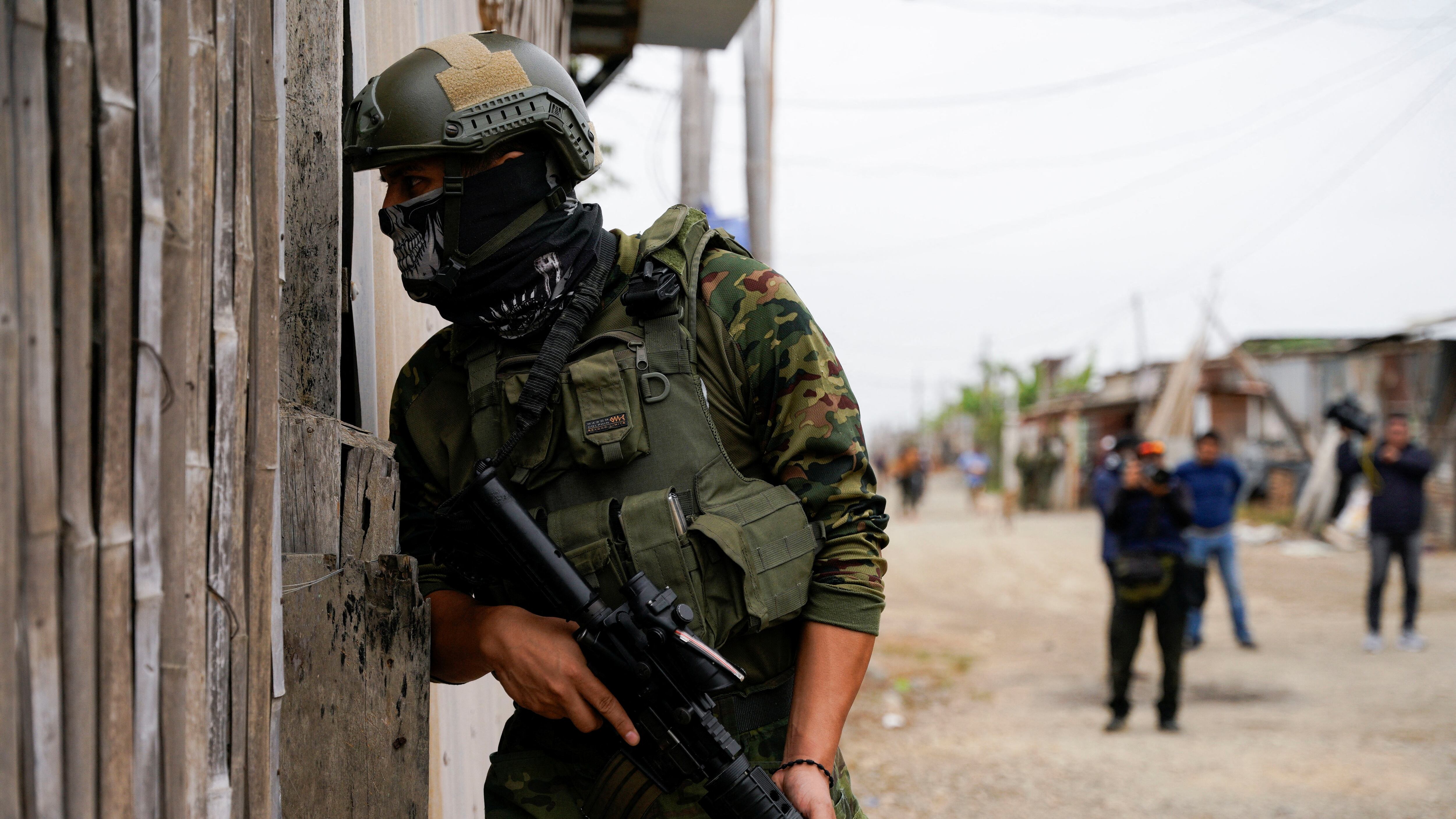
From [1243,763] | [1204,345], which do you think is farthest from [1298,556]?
[1243,763]

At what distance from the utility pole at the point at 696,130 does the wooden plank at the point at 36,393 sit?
7627 millimetres

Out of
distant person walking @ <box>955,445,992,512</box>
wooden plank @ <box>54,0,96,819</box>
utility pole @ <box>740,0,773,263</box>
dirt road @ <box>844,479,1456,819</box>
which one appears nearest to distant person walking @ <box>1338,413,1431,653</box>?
dirt road @ <box>844,479,1456,819</box>

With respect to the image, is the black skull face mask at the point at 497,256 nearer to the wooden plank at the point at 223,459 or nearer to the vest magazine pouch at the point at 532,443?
the vest magazine pouch at the point at 532,443

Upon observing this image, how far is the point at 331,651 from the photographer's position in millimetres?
1572

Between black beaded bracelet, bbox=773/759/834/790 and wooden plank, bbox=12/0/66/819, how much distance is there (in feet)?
3.11

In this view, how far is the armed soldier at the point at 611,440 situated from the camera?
1644mm

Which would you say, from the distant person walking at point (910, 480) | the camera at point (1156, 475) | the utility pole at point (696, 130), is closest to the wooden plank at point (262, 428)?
the camera at point (1156, 475)

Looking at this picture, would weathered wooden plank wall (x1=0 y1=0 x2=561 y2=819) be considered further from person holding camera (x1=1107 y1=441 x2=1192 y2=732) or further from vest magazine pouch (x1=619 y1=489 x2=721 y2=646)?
person holding camera (x1=1107 y1=441 x2=1192 y2=732)

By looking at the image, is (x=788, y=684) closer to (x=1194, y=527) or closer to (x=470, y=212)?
(x=470, y=212)

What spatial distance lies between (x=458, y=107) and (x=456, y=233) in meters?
0.19

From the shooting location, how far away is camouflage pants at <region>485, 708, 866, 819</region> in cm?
170

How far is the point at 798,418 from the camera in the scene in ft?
5.47

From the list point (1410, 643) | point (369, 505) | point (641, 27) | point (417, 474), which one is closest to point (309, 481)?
point (369, 505)

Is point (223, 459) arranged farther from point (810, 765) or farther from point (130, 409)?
point (810, 765)
